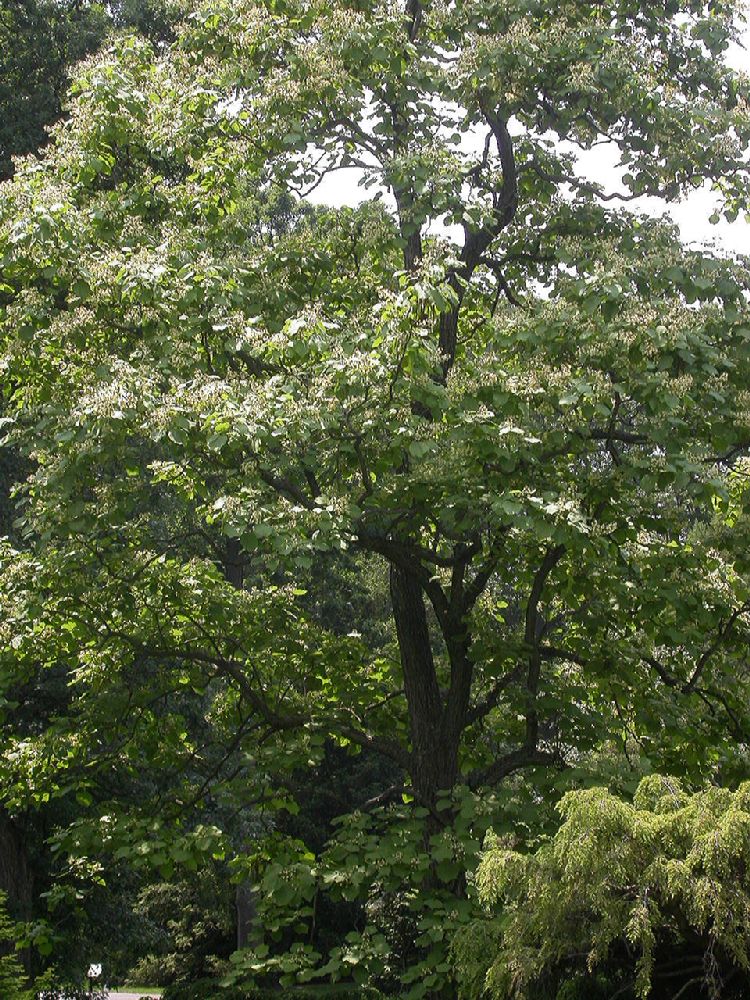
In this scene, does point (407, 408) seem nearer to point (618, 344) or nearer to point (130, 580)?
point (618, 344)

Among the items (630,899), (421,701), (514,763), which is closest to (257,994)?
(421,701)

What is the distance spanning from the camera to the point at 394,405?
7145 mm

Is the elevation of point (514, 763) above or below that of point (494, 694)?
below

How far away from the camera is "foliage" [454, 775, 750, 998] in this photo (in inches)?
175

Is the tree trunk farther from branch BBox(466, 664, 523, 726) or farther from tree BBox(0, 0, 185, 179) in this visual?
tree BBox(0, 0, 185, 179)

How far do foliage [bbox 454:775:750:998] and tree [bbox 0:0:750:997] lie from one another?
A: 82.0 inches

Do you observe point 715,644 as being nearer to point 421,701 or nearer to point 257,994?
point 421,701

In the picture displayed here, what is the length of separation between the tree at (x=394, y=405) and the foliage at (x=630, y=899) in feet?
6.83

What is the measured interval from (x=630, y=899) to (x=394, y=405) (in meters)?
3.43

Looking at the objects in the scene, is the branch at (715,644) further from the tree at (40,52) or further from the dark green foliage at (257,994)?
the tree at (40,52)

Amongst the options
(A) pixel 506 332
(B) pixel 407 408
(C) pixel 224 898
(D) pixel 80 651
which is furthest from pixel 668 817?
(C) pixel 224 898

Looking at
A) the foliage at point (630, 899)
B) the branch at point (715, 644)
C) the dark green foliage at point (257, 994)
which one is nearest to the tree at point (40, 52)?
the dark green foliage at point (257, 994)

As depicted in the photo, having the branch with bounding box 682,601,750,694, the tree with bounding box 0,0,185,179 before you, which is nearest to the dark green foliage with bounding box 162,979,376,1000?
the branch with bounding box 682,601,750,694

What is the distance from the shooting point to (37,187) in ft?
26.9
